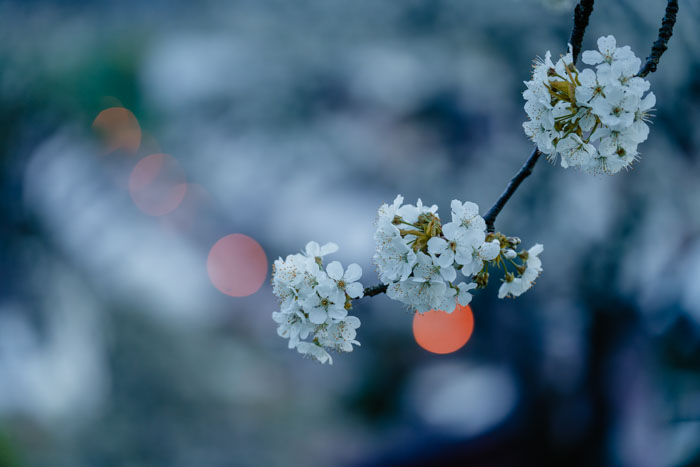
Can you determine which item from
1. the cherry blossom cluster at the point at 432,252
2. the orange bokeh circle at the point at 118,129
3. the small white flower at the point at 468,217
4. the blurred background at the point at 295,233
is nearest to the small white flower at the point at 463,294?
the cherry blossom cluster at the point at 432,252

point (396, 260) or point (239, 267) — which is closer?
point (396, 260)

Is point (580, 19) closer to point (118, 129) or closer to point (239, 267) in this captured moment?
point (239, 267)

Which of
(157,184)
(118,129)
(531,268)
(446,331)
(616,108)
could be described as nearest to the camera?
(616,108)

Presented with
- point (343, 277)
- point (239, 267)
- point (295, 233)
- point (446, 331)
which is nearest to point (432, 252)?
point (343, 277)

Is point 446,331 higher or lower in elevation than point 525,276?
higher

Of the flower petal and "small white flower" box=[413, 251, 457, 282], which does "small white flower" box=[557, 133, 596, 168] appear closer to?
"small white flower" box=[413, 251, 457, 282]

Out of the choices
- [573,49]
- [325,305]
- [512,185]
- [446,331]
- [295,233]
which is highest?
[295,233]

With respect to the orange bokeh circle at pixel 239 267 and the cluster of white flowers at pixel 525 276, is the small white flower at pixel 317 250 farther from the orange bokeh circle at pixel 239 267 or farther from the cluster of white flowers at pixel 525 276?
the orange bokeh circle at pixel 239 267
